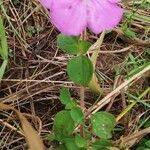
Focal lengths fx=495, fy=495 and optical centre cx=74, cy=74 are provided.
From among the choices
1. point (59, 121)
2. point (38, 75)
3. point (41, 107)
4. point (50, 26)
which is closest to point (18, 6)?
point (50, 26)

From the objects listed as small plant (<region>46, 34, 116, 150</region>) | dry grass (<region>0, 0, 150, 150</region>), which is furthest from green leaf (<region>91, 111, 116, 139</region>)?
dry grass (<region>0, 0, 150, 150</region>)

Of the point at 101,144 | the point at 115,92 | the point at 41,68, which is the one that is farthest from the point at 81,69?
the point at 41,68

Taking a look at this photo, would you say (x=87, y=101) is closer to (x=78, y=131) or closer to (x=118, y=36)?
(x=78, y=131)

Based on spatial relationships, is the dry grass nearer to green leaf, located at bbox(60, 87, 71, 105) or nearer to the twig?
the twig

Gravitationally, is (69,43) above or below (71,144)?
above

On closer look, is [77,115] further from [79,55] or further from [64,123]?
[79,55]

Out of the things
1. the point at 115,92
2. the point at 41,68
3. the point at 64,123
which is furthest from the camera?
the point at 41,68
